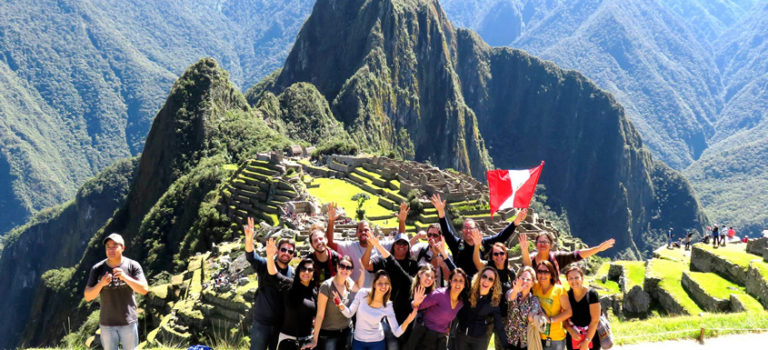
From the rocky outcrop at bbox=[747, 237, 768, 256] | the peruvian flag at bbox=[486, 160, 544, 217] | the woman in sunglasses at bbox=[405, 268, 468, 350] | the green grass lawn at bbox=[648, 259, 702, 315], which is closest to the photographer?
the woman in sunglasses at bbox=[405, 268, 468, 350]

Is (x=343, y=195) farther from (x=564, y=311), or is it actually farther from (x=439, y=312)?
(x=564, y=311)

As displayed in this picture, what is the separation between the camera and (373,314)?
28.4 ft

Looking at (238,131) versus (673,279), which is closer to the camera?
(673,279)

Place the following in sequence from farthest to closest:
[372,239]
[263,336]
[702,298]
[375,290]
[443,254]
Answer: [702,298] < [443,254] < [372,239] < [263,336] < [375,290]

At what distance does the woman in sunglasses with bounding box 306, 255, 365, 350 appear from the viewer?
8.58 metres

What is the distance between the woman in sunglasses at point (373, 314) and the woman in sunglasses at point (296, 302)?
23.3 inches

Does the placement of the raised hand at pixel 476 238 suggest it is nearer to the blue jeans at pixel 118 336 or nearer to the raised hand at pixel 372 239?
the raised hand at pixel 372 239

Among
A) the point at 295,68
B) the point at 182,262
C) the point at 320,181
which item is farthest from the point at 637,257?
the point at 182,262

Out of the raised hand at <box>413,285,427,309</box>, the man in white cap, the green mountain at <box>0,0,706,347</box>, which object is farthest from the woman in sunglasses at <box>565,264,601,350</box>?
the green mountain at <box>0,0,706,347</box>

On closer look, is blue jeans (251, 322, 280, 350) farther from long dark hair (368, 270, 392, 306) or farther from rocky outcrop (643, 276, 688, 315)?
rocky outcrop (643, 276, 688, 315)

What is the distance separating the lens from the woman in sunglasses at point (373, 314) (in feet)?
28.3

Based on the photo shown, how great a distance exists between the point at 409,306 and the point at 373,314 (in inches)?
34.0

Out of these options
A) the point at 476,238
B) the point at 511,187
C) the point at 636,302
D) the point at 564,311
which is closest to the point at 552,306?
the point at 564,311

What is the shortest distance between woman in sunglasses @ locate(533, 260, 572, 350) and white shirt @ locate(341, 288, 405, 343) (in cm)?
231
